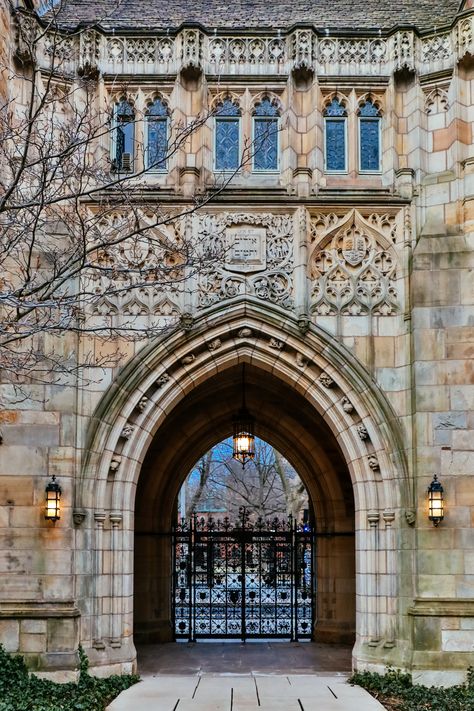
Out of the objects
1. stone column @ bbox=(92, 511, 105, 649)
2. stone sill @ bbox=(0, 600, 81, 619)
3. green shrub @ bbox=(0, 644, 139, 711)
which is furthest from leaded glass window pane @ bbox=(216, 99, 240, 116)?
green shrub @ bbox=(0, 644, 139, 711)

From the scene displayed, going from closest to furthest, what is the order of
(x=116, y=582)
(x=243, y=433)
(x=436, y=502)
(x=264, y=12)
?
(x=436, y=502), (x=116, y=582), (x=264, y=12), (x=243, y=433)

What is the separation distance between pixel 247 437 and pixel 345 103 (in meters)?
5.56

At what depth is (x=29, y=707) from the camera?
9.45 m

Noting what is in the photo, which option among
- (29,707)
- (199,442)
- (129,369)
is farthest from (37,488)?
(199,442)

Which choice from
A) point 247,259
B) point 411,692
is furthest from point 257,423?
point 411,692

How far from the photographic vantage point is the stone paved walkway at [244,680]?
1014 centimetres

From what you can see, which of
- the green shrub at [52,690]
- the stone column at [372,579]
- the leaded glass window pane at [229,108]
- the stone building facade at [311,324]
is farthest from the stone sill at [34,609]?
the leaded glass window pane at [229,108]

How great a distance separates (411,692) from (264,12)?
1026 centimetres

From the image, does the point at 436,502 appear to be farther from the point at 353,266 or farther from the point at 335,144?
the point at 335,144

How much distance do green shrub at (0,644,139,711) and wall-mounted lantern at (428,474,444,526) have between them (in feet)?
13.6

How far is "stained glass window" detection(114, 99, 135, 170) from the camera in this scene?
12211mm

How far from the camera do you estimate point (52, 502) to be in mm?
11078

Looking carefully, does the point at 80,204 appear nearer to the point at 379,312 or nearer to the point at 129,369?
the point at 129,369

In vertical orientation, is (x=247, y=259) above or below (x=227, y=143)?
below
